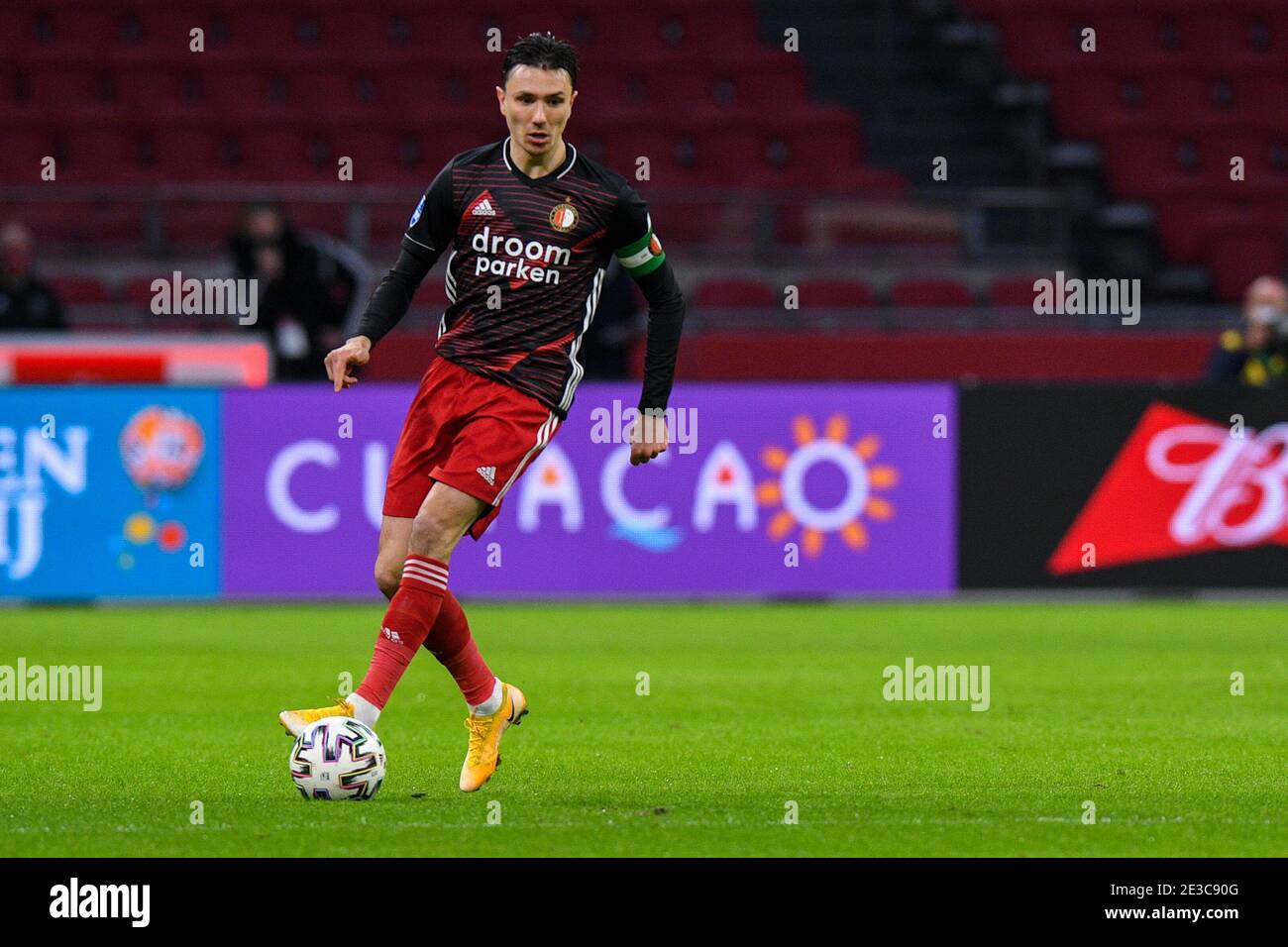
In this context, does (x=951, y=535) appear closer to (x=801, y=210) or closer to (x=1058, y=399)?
(x=1058, y=399)

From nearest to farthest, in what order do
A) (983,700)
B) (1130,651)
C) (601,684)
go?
(983,700), (601,684), (1130,651)

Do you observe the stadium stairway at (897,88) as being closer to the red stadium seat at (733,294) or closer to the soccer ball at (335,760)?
the red stadium seat at (733,294)

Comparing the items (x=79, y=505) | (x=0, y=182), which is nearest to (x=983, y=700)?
(x=79, y=505)

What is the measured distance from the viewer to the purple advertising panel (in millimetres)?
14070

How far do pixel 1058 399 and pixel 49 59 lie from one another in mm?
10465

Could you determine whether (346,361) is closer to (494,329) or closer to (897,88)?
(494,329)

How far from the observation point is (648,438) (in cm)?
708

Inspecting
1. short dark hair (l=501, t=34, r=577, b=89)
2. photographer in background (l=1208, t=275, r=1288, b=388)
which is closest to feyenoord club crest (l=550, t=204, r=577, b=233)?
short dark hair (l=501, t=34, r=577, b=89)

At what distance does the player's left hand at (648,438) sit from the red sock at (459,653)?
0.79 m

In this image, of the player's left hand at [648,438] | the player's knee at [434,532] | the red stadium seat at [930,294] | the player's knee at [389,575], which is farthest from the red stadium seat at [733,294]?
the player's knee at [434,532]

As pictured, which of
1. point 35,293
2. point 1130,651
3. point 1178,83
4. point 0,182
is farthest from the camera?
point 1178,83

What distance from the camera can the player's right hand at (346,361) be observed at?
263 inches

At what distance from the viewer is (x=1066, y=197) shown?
1945 cm

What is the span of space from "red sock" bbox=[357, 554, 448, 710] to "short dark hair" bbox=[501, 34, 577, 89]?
1.58 meters
